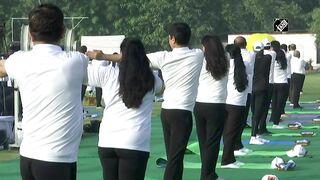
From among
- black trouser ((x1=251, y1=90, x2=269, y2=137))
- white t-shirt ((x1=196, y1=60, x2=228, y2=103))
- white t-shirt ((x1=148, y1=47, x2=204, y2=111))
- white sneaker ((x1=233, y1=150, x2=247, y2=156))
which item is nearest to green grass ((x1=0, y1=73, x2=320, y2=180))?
white sneaker ((x1=233, y1=150, x2=247, y2=156))

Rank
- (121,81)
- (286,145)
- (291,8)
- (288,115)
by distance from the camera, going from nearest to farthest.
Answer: (121,81) → (286,145) → (288,115) → (291,8)

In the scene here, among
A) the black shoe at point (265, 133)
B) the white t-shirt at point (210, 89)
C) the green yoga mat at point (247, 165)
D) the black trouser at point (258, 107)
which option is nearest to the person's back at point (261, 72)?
the black trouser at point (258, 107)

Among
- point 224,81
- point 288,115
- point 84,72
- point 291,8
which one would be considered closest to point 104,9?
point 291,8

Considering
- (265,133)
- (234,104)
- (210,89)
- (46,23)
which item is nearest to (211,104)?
(210,89)

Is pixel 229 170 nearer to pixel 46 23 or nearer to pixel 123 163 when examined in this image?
pixel 123 163

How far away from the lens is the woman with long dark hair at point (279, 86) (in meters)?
17.5

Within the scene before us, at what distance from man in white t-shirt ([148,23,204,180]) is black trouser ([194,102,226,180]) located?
42.4 inches

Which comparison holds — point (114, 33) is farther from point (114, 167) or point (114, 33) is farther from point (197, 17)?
point (114, 167)

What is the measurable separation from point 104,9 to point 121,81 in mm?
55378

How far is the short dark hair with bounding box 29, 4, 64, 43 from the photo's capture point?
478cm

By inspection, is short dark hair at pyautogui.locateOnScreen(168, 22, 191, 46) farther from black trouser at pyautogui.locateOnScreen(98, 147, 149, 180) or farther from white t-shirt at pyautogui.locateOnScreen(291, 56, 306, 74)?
white t-shirt at pyautogui.locateOnScreen(291, 56, 306, 74)

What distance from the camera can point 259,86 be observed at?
15.0 meters

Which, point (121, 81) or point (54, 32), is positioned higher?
point (54, 32)

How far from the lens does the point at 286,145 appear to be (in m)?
14.5
